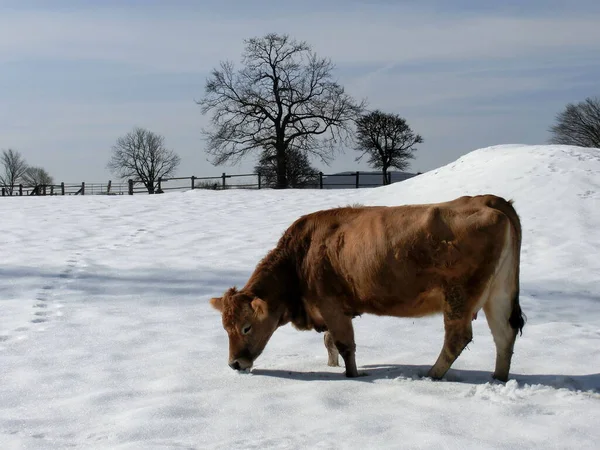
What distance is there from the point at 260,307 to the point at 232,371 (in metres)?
0.67

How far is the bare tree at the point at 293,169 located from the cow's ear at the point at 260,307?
131ft

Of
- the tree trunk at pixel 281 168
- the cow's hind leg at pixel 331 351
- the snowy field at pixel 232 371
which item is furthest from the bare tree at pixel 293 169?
the cow's hind leg at pixel 331 351

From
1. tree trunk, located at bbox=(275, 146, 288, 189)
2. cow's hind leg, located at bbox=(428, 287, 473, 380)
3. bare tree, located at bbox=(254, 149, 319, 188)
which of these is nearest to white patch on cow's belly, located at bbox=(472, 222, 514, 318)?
cow's hind leg, located at bbox=(428, 287, 473, 380)

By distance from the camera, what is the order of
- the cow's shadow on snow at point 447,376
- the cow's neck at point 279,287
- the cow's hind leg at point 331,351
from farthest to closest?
the cow's hind leg at point 331,351 < the cow's neck at point 279,287 < the cow's shadow on snow at point 447,376

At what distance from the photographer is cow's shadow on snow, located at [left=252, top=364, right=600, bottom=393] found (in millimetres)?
5273

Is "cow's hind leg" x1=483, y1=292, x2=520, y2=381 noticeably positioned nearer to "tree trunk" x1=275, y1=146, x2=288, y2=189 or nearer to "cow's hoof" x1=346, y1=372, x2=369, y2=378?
"cow's hoof" x1=346, y1=372, x2=369, y2=378

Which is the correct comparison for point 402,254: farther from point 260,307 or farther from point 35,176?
point 35,176

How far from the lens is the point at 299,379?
224 inches

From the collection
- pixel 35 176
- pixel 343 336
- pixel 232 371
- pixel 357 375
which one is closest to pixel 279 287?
pixel 343 336

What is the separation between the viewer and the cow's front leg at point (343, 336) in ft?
18.6

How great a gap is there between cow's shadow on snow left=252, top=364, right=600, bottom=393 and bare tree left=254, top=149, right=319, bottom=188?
39755mm

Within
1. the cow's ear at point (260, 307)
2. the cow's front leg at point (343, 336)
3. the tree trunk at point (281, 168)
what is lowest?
the cow's front leg at point (343, 336)

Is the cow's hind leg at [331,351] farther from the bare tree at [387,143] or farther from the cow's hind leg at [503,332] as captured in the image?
the bare tree at [387,143]

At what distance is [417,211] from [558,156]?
1472 centimetres
